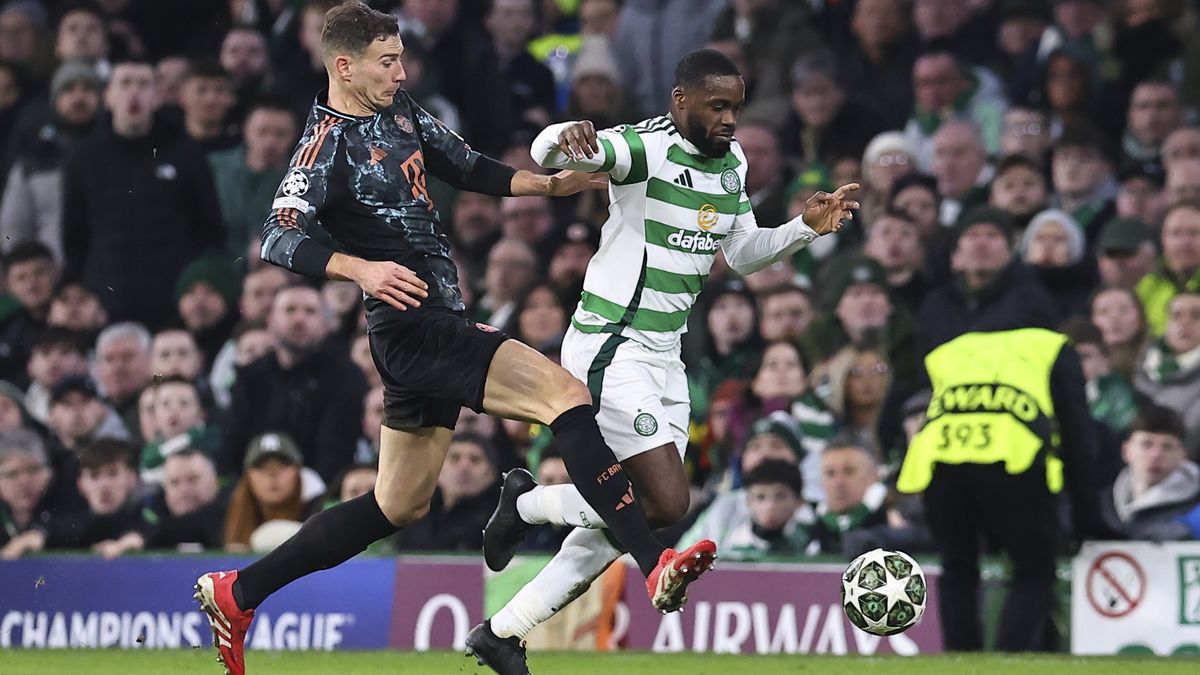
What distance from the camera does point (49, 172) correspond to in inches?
612

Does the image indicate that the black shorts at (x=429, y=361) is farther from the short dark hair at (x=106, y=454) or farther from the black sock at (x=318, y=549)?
the short dark hair at (x=106, y=454)

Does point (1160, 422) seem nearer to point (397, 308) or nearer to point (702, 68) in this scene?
point (702, 68)

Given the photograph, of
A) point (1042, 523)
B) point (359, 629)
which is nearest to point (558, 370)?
point (1042, 523)

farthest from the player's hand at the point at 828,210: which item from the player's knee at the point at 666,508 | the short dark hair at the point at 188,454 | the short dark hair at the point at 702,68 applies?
the short dark hair at the point at 188,454

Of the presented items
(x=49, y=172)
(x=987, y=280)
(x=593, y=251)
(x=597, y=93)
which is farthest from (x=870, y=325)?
(x=49, y=172)

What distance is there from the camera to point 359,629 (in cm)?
1148

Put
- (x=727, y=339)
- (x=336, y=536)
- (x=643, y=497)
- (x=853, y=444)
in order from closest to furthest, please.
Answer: (x=643, y=497) → (x=336, y=536) → (x=853, y=444) → (x=727, y=339)

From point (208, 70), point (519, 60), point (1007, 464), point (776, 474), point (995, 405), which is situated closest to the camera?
point (1007, 464)

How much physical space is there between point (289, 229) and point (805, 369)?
5460mm

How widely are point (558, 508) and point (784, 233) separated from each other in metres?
1.36

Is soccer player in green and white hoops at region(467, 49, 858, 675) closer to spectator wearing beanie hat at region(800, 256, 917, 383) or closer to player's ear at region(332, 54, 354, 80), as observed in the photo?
player's ear at region(332, 54, 354, 80)

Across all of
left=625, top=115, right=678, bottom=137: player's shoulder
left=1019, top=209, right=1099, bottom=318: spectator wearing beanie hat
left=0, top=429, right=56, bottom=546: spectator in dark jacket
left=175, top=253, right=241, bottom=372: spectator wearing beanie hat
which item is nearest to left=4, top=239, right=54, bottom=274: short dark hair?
left=175, top=253, right=241, bottom=372: spectator wearing beanie hat

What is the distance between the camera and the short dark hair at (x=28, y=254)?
15.1 meters

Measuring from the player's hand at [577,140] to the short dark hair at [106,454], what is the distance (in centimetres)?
610
